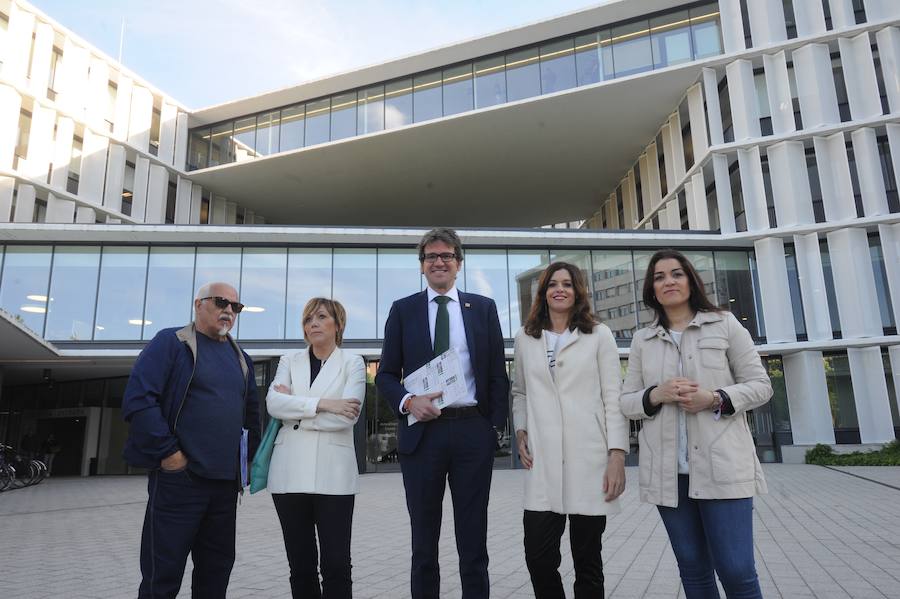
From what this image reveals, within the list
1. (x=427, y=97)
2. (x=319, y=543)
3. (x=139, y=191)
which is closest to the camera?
(x=319, y=543)

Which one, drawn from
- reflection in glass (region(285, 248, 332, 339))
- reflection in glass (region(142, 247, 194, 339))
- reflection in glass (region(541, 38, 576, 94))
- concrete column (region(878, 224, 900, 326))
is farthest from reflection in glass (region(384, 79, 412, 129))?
concrete column (region(878, 224, 900, 326))

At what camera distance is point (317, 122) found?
2602cm

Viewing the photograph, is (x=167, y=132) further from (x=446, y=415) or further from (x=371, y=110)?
(x=446, y=415)

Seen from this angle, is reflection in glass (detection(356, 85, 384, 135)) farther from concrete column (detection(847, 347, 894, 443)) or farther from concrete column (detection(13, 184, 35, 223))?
concrete column (detection(847, 347, 894, 443))

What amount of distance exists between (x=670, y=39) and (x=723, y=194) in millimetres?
6176

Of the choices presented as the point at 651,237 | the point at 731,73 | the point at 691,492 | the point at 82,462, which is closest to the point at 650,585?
the point at 691,492

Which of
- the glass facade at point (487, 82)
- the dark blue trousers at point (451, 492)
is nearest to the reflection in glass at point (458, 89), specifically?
the glass facade at point (487, 82)

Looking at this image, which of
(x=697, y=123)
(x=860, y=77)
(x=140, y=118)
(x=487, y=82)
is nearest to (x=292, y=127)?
(x=140, y=118)

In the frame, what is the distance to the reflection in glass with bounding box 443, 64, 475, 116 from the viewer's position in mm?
23375

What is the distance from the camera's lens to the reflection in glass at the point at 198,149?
2884 cm

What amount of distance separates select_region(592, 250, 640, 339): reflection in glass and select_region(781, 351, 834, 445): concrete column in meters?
5.28

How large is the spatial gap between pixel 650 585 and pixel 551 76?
68.8 ft

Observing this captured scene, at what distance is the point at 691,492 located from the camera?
269 centimetres

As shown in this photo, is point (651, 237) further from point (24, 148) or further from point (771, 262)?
point (24, 148)
